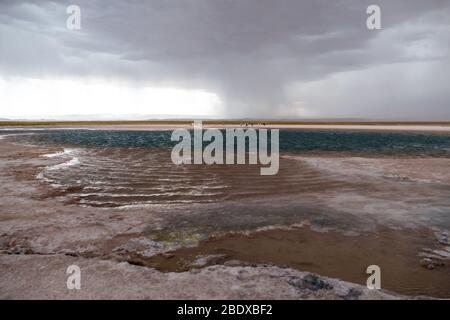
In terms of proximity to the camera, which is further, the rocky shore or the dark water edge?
the dark water edge

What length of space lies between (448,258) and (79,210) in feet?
34.2

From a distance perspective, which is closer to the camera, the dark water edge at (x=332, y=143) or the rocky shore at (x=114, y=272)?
the rocky shore at (x=114, y=272)

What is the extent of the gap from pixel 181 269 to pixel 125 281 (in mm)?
1178

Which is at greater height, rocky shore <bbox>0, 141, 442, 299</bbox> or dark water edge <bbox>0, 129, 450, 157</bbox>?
dark water edge <bbox>0, 129, 450, 157</bbox>

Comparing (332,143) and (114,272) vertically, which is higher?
(332,143)

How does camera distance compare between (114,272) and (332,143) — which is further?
(332,143)

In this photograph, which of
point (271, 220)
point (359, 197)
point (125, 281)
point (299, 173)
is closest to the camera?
point (125, 281)

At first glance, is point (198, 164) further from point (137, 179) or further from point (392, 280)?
point (392, 280)

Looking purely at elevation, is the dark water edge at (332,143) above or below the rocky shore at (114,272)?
above

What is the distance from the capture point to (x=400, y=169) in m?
18.8
